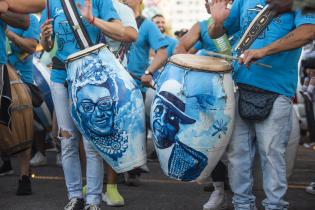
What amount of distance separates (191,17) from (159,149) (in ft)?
50.4

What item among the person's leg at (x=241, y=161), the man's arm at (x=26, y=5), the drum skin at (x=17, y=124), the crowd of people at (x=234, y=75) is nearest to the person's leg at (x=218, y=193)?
the crowd of people at (x=234, y=75)

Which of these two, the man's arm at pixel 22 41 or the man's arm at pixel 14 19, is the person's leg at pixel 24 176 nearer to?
the man's arm at pixel 14 19

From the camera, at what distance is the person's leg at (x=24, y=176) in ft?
22.3

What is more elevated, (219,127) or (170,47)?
(219,127)

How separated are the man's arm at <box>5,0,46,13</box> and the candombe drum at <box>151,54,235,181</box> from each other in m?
1.43

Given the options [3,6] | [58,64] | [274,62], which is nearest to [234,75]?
[274,62]

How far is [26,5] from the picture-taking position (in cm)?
591

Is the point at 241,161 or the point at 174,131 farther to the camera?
the point at 241,161

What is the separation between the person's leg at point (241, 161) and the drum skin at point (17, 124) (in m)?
2.18

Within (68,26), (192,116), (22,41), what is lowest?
(22,41)

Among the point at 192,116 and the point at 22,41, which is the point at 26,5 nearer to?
the point at 192,116

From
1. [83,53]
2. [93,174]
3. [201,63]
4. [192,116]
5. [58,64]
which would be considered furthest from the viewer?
[58,64]

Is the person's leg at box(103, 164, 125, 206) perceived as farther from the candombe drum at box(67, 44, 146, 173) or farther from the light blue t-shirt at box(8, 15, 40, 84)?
the light blue t-shirt at box(8, 15, 40, 84)

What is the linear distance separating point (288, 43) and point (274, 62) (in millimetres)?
276
